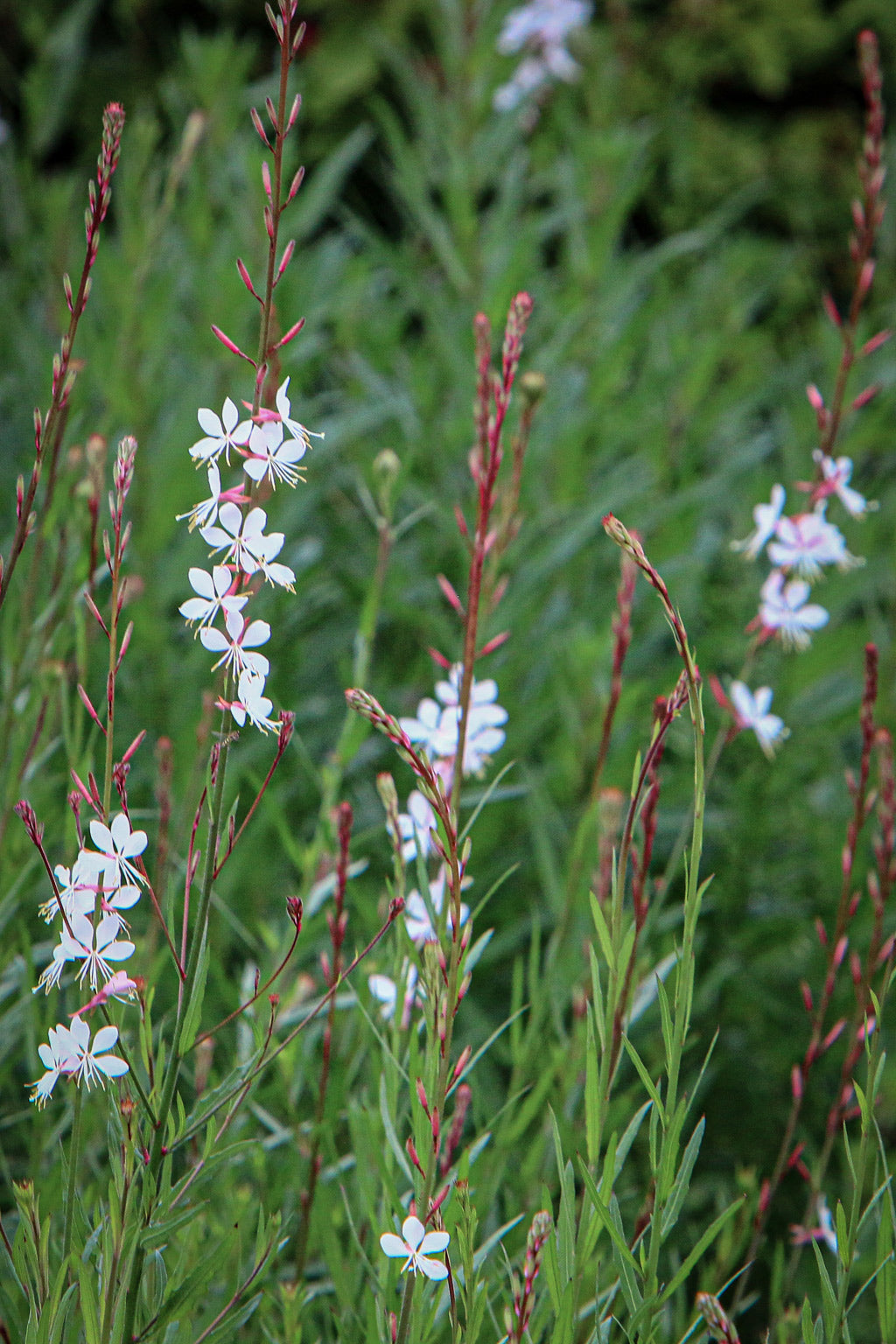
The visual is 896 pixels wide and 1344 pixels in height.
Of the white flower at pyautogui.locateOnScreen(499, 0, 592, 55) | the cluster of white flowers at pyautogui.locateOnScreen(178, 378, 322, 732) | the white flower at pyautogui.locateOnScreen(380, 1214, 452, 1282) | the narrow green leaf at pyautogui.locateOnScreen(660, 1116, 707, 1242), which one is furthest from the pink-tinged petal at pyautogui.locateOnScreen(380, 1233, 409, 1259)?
the white flower at pyautogui.locateOnScreen(499, 0, 592, 55)

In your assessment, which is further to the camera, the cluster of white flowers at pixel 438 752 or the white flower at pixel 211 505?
the cluster of white flowers at pixel 438 752

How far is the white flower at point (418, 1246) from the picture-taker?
18.8 inches

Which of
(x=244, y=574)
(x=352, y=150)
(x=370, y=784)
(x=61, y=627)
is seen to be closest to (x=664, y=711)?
(x=244, y=574)

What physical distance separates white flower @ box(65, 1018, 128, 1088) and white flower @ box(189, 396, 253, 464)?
0.23 meters

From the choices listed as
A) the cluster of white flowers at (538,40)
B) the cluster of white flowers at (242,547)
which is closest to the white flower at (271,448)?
the cluster of white flowers at (242,547)

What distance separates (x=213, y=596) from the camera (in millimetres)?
467

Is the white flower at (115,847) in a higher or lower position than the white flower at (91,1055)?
higher

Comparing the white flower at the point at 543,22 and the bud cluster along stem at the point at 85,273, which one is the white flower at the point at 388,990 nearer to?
the bud cluster along stem at the point at 85,273

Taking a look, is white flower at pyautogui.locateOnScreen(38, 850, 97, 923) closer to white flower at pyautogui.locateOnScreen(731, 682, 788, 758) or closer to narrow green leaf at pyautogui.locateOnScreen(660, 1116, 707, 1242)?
narrow green leaf at pyautogui.locateOnScreen(660, 1116, 707, 1242)

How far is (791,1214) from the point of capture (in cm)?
113

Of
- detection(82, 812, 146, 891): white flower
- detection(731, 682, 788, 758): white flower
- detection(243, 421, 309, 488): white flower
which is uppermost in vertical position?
detection(731, 682, 788, 758): white flower

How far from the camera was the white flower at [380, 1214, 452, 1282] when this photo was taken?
0.48 m

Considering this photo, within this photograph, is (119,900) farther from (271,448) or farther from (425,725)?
(425,725)

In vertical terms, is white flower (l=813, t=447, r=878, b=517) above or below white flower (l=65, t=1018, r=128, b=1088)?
above
